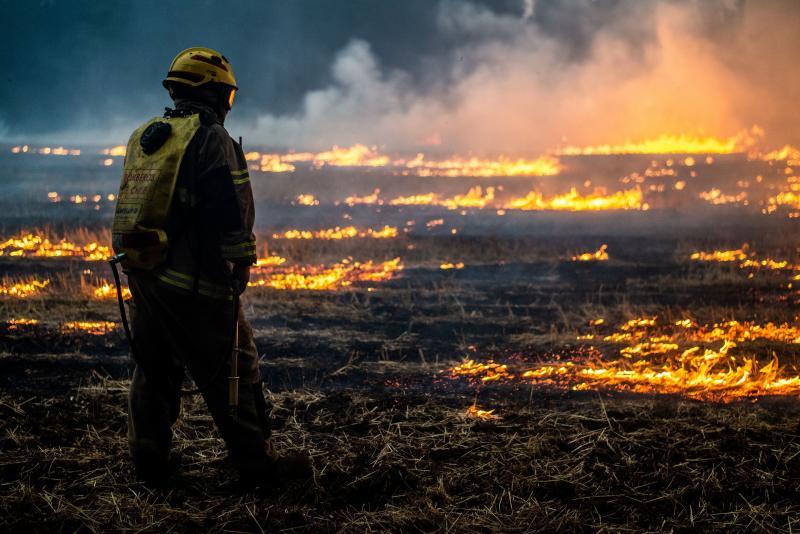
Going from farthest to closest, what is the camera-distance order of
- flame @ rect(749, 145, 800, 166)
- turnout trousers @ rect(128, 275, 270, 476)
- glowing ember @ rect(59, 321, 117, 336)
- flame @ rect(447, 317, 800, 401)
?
1. flame @ rect(749, 145, 800, 166)
2. glowing ember @ rect(59, 321, 117, 336)
3. flame @ rect(447, 317, 800, 401)
4. turnout trousers @ rect(128, 275, 270, 476)

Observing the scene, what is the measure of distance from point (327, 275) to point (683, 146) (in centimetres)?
3278

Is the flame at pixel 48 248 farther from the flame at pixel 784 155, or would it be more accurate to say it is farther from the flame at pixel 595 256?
the flame at pixel 784 155

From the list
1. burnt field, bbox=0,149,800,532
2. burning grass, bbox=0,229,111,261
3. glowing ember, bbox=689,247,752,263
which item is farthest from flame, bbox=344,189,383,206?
glowing ember, bbox=689,247,752,263

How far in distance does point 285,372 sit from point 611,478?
3.84 m

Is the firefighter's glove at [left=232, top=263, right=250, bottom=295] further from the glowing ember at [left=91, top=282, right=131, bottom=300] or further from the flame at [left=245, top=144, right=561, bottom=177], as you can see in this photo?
the flame at [left=245, top=144, right=561, bottom=177]

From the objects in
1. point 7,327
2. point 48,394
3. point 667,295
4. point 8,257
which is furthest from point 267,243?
point 48,394

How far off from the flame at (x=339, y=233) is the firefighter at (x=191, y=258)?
48.7 feet

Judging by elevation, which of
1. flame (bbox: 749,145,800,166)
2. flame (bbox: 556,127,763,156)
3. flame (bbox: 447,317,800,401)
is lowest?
flame (bbox: 447,317,800,401)

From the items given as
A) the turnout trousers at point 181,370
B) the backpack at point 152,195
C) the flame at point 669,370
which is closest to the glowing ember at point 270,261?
the flame at point 669,370

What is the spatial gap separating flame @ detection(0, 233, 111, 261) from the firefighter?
1293cm

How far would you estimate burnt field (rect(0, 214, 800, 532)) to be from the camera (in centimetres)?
405

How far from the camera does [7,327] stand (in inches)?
361

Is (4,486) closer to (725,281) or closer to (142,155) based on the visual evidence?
(142,155)

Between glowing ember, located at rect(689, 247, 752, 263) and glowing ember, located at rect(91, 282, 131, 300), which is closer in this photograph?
glowing ember, located at rect(91, 282, 131, 300)
